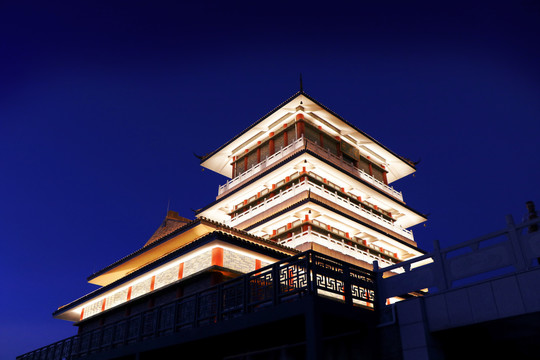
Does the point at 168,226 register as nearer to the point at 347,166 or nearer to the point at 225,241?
the point at 225,241

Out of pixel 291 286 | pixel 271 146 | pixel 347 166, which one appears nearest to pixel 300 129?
pixel 271 146

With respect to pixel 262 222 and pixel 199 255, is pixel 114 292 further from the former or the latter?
pixel 262 222

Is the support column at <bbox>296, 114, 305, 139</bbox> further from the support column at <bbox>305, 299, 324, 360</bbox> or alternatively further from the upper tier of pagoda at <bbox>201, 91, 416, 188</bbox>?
the support column at <bbox>305, 299, 324, 360</bbox>

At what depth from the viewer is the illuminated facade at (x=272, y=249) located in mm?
11844

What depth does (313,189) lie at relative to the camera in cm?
3378

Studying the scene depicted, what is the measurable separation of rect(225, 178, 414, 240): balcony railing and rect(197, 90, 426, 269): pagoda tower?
0.27 feet

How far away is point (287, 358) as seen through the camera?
42.0 ft

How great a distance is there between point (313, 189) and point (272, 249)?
14074 millimetres

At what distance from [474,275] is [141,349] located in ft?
35.1

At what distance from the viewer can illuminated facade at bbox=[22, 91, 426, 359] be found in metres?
11.8

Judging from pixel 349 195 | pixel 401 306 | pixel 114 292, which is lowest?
pixel 401 306

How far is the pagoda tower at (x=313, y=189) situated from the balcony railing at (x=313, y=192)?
3.2 inches

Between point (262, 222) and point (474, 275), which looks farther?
point (262, 222)

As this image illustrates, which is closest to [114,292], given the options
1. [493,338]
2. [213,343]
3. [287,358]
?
[213,343]
